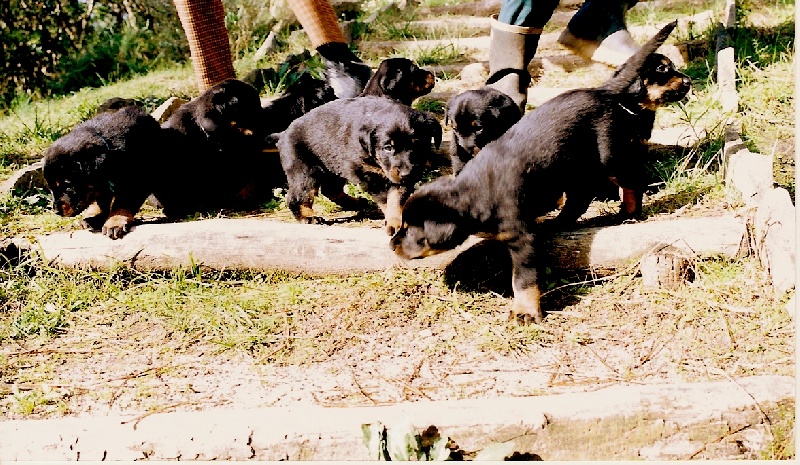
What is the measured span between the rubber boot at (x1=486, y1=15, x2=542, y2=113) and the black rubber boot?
1.05 m

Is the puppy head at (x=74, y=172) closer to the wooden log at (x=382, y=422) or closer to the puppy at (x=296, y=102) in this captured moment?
the puppy at (x=296, y=102)

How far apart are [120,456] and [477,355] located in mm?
1525

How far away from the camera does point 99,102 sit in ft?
25.8

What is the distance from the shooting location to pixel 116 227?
4.26 m

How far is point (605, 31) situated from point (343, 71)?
2037 millimetres

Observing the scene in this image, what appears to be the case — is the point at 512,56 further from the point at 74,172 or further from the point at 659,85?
the point at 74,172

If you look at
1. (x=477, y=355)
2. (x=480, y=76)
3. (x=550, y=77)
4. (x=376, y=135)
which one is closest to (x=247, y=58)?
(x=480, y=76)

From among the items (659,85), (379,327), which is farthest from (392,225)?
(659,85)

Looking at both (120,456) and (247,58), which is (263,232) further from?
(247,58)

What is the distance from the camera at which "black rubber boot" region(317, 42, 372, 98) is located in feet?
19.3

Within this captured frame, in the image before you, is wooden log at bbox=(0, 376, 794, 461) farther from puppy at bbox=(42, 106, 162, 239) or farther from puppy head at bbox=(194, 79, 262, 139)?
puppy head at bbox=(194, 79, 262, 139)

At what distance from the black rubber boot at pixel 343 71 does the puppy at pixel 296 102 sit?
0.08m

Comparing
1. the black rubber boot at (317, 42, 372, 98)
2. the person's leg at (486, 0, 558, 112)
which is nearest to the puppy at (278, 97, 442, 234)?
the black rubber boot at (317, 42, 372, 98)

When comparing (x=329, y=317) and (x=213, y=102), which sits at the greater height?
(x=213, y=102)
